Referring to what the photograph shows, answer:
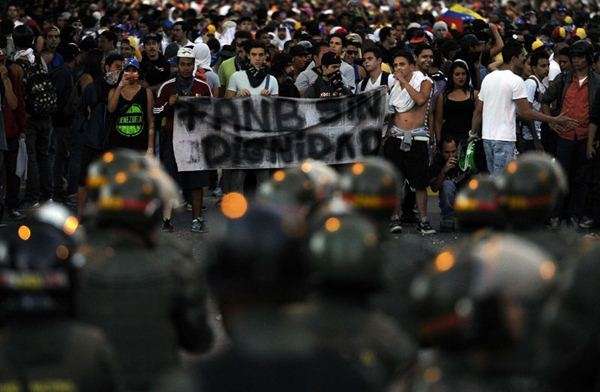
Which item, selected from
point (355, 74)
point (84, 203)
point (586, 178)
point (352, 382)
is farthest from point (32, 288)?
point (355, 74)

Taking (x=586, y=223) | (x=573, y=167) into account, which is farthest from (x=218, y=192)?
(x=586, y=223)

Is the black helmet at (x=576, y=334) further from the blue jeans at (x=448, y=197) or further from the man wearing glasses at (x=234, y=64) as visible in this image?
the man wearing glasses at (x=234, y=64)

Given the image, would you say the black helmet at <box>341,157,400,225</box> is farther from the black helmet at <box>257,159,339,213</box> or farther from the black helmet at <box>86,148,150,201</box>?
the black helmet at <box>86,148,150,201</box>

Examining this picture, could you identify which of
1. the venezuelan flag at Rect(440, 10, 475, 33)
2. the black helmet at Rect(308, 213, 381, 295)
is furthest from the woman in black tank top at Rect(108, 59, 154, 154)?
the venezuelan flag at Rect(440, 10, 475, 33)

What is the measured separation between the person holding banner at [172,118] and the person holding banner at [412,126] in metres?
1.94

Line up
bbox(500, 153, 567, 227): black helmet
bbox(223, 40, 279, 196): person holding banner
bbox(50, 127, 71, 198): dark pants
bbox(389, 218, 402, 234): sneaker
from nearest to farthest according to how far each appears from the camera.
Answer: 1. bbox(500, 153, 567, 227): black helmet
2. bbox(389, 218, 402, 234): sneaker
3. bbox(223, 40, 279, 196): person holding banner
4. bbox(50, 127, 71, 198): dark pants

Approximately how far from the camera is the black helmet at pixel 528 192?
6.11m

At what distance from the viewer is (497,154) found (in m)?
14.1

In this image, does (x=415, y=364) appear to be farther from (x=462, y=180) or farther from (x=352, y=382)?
(x=462, y=180)

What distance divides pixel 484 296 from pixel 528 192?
2331 mm

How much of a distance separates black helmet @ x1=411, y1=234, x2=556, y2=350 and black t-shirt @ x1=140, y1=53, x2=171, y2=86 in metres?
11.3

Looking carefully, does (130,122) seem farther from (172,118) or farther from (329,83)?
(329,83)

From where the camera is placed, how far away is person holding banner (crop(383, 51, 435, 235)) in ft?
46.4

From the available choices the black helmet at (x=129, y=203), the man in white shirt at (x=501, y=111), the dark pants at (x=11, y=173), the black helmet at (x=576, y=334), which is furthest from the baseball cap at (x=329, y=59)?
the black helmet at (x=576, y=334)
